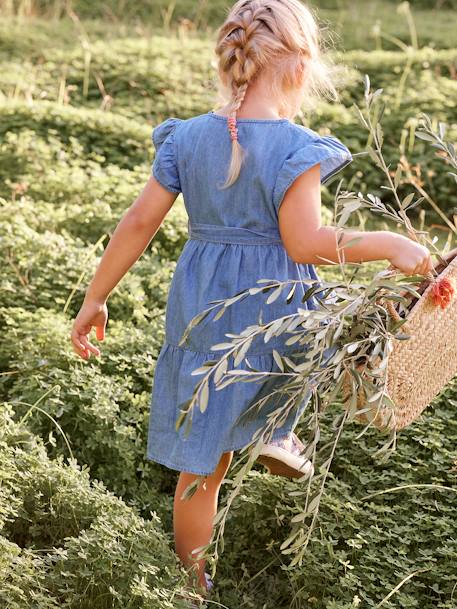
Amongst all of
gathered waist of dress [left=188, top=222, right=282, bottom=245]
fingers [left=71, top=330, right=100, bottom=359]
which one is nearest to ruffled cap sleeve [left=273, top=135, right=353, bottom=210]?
gathered waist of dress [left=188, top=222, right=282, bottom=245]

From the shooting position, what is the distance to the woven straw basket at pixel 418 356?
2436mm

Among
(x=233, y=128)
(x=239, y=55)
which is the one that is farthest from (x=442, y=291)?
(x=239, y=55)

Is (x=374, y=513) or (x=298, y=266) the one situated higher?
(x=298, y=266)

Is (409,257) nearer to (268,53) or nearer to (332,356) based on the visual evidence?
(332,356)

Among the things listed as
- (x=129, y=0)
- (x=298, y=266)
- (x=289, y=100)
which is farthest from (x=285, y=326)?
(x=129, y=0)

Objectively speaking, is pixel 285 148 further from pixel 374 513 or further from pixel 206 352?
pixel 374 513

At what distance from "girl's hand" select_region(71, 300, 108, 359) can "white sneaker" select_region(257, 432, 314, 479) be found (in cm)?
60

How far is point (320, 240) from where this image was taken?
2447mm

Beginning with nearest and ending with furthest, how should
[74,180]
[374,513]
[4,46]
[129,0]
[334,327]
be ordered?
[334,327] → [374,513] → [74,180] → [4,46] → [129,0]

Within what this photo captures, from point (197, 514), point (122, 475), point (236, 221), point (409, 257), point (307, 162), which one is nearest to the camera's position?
point (409, 257)

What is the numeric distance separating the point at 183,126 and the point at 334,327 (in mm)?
746

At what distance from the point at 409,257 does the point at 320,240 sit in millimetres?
221

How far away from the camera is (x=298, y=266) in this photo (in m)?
2.71

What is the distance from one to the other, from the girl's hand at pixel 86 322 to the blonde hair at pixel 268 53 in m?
0.57
